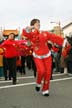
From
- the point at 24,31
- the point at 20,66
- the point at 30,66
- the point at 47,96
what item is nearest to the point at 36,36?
the point at 24,31

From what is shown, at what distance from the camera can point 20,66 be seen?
2106 cm

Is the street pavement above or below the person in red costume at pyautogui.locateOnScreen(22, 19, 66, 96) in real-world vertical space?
below

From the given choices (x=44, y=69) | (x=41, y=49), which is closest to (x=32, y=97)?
(x=44, y=69)

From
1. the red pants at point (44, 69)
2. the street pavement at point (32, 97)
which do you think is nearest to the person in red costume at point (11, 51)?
the street pavement at point (32, 97)

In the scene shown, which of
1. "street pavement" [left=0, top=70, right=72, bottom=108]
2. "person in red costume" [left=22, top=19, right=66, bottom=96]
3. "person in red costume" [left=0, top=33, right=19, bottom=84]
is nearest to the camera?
Result: "street pavement" [left=0, top=70, right=72, bottom=108]

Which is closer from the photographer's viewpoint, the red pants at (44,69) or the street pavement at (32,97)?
the street pavement at (32,97)

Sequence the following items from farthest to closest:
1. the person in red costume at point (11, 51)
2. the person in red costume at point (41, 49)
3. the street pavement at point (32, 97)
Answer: the person in red costume at point (11, 51)
the person in red costume at point (41, 49)
the street pavement at point (32, 97)

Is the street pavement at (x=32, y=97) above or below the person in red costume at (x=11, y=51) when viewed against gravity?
below

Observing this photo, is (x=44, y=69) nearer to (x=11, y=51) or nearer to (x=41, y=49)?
(x=41, y=49)

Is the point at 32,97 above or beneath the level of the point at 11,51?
beneath

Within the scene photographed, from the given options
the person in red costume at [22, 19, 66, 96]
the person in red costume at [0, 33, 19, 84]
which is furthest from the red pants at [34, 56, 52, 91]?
the person in red costume at [0, 33, 19, 84]

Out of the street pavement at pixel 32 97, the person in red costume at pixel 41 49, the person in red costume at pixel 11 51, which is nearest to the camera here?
the street pavement at pixel 32 97

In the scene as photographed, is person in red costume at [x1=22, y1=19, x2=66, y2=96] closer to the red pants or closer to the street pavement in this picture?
the red pants

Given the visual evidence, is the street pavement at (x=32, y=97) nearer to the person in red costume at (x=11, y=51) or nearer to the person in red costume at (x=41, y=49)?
the person in red costume at (x=41, y=49)
